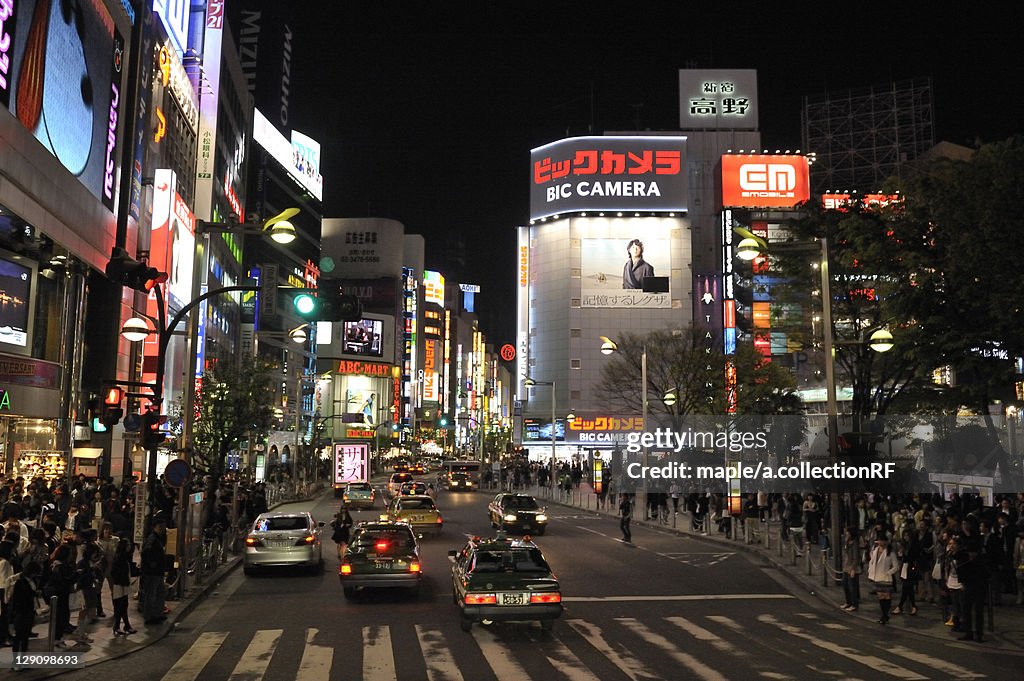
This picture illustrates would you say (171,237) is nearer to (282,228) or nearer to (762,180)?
(282,228)

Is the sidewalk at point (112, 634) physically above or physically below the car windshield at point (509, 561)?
below

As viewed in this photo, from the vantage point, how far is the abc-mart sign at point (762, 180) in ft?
292

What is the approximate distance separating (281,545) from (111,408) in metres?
5.62

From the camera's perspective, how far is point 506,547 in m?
15.4

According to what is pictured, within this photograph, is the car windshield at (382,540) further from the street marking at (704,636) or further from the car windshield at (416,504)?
the car windshield at (416,504)

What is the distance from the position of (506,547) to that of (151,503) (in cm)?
679

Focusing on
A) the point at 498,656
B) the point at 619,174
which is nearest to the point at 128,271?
the point at 498,656

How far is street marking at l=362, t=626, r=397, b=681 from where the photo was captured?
A: 11344mm

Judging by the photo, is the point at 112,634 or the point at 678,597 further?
the point at 678,597

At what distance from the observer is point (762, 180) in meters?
90.0

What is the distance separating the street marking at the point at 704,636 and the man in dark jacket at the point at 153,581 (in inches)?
352

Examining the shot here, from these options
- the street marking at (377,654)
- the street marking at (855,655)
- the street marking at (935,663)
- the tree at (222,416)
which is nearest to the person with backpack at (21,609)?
the street marking at (377,654)

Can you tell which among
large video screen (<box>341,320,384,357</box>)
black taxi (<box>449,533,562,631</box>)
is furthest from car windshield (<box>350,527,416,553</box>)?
large video screen (<box>341,320,384,357</box>)

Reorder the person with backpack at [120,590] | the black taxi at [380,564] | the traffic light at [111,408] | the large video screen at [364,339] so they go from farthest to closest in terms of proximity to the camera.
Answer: the large video screen at [364,339]
the traffic light at [111,408]
the black taxi at [380,564]
the person with backpack at [120,590]
